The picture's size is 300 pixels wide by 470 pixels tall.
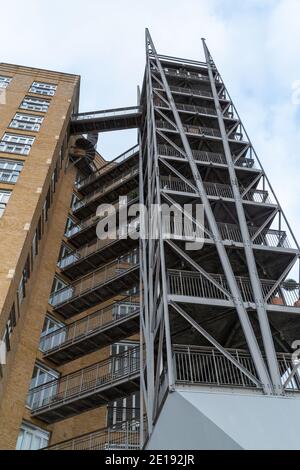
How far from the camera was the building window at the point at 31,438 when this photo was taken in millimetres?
17413

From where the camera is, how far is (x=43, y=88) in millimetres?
33281

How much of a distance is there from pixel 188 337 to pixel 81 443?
7520mm

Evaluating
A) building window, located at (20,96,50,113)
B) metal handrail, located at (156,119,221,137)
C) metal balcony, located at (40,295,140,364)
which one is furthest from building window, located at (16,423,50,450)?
building window, located at (20,96,50,113)

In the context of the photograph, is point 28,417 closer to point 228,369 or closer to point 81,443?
point 81,443

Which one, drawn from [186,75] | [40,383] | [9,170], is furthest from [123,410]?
[186,75]

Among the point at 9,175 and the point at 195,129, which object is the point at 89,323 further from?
the point at 195,129

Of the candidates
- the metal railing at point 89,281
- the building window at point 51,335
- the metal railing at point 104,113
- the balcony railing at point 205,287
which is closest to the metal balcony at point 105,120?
the metal railing at point 104,113

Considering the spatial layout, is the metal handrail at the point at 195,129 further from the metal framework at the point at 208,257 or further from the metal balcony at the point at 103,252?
the metal balcony at the point at 103,252

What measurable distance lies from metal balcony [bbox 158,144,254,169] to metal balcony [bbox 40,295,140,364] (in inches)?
296

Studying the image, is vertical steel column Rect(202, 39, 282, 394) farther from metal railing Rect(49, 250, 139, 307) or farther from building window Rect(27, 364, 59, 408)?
building window Rect(27, 364, 59, 408)

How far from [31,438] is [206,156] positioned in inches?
574
